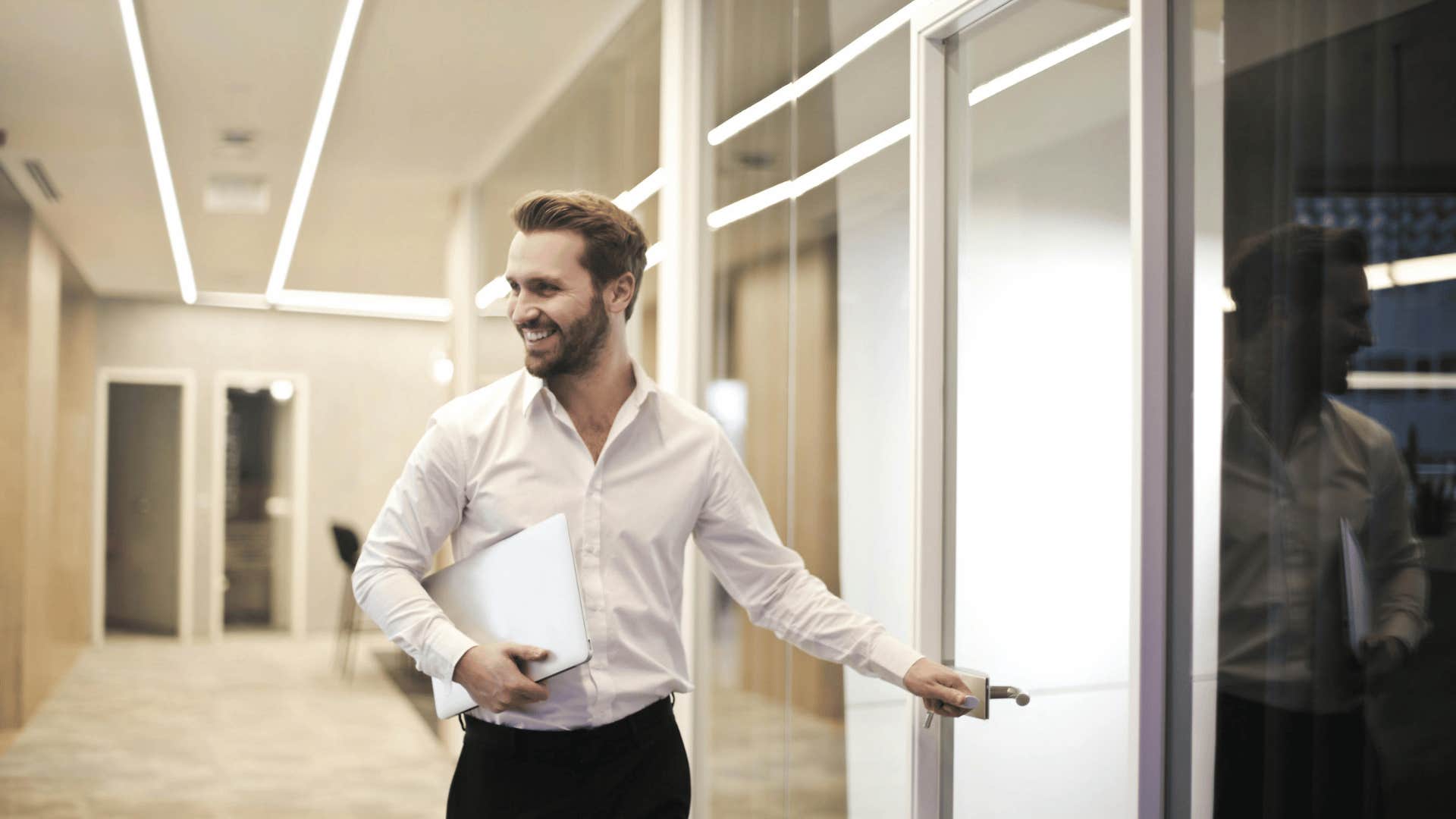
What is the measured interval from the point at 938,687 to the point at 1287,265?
0.77m

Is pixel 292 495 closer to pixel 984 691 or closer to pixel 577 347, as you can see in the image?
pixel 577 347

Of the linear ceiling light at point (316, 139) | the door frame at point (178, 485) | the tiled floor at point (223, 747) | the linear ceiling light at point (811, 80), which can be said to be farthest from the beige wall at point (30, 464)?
the linear ceiling light at point (811, 80)

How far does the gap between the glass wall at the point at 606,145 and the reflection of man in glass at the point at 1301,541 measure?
7.29 ft

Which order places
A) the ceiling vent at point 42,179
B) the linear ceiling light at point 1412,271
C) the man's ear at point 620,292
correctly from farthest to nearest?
1. the ceiling vent at point 42,179
2. the man's ear at point 620,292
3. the linear ceiling light at point 1412,271

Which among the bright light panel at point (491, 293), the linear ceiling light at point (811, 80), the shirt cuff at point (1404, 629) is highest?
the linear ceiling light at point (811, 80)

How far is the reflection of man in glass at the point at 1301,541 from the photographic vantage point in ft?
4.54

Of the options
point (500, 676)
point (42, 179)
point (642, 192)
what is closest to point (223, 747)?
point (42, 179)

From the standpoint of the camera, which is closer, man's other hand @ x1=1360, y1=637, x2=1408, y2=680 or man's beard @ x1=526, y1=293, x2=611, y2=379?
man's other hand @ x1=1360, y1=637, x2=1408, y2=680

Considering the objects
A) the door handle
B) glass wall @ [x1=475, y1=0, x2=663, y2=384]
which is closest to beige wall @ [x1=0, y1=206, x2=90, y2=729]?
glass wall @ [x1=475, y1=0, x2=663, y2=384]

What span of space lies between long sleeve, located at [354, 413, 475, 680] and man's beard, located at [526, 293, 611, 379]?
0.57 feet

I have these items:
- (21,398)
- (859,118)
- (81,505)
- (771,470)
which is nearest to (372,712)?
(21,398)

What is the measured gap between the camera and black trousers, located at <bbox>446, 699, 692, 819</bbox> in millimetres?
1799

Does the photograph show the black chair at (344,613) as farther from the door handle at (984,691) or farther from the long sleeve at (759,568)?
the door handle at (984,691)

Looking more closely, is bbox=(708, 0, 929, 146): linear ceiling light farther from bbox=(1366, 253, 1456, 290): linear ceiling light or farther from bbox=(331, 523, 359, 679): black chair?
bbox=(331, 523, 359, 679): black chair
